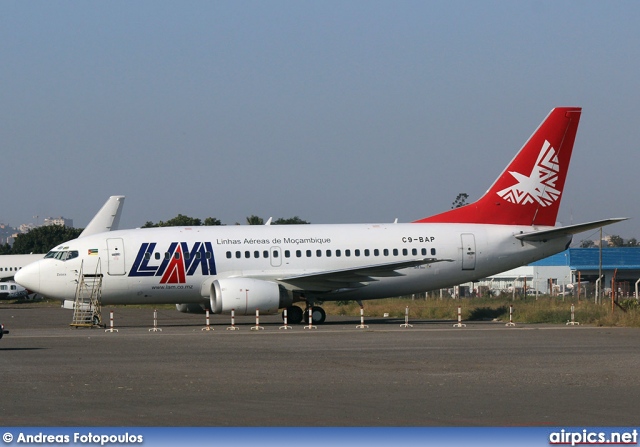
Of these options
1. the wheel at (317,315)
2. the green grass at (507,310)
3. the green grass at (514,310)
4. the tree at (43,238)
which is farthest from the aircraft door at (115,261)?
the tree at (43,238)

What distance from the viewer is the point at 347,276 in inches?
1300

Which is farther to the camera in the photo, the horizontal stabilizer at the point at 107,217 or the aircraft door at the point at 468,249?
the horizontal stabilizer at the point at 107,217

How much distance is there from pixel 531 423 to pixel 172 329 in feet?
70.8

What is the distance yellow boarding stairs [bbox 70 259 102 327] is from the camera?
3281 cm

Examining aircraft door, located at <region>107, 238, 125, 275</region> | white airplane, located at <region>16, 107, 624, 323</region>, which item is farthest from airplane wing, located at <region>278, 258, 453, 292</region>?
aircraft door, located at <region>107, 238, 125, 275</region>

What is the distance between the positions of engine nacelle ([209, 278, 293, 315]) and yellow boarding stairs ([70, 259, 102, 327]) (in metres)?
3.69

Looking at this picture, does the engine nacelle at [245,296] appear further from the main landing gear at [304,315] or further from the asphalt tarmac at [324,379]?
the asphalt tarmac at [324,379]

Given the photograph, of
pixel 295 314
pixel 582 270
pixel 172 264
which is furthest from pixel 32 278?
pixel 582 270

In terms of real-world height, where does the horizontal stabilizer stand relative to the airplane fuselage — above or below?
above

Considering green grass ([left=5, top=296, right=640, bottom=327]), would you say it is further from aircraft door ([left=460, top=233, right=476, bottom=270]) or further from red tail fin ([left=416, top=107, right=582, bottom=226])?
red tail fin ([left=416, top=107, right=582, bottom=226])

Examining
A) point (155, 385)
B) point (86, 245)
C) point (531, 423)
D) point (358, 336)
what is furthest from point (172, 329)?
point (531, 423)

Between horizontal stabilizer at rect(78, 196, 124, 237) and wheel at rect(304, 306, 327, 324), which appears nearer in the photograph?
wheel at rect(304, 306, 327, 324)

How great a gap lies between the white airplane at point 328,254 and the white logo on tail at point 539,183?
0.11 feet

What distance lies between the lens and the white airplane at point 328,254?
33.1 metres
